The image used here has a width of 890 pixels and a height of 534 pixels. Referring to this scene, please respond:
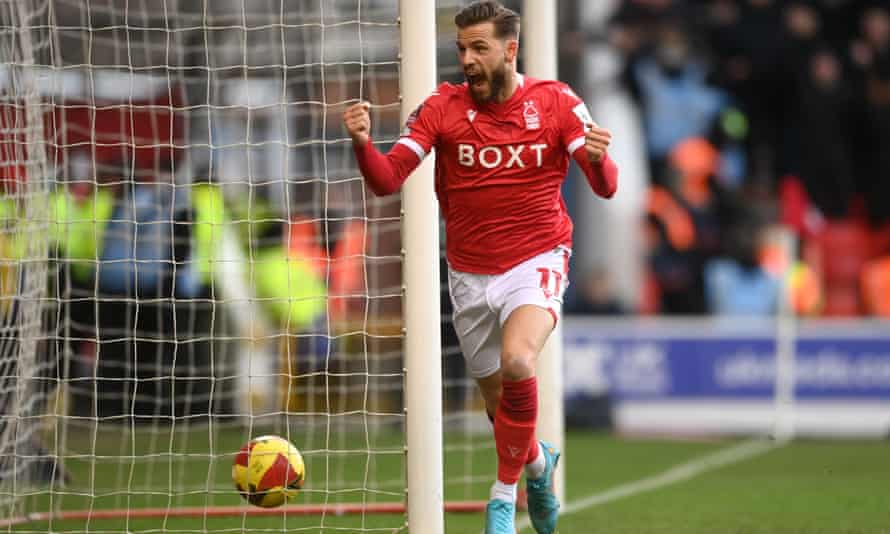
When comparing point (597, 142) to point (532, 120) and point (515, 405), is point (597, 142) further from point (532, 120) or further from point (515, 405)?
point (515, 405)

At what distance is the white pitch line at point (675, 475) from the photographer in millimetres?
9398

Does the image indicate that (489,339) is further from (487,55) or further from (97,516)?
(97,516)

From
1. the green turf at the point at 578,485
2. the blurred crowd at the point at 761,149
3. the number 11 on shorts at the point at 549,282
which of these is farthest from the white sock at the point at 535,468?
the blurred crowd at the point at 761,149

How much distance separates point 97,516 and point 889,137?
33.3 feet

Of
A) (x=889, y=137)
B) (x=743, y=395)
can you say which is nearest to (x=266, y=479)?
(x=743, y=395)

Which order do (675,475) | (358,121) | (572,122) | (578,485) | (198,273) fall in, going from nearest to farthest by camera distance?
(358,121)
(572,122)
(578,485)
(675,475)
(198,273)

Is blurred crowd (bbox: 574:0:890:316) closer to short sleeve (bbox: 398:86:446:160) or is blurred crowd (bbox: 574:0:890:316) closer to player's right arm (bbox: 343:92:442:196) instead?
short sleeve (bbox: 398:86:446:160)

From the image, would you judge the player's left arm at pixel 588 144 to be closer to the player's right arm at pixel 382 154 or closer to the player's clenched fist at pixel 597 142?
the player's clenched fist at pixel 597 142

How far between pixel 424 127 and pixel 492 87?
327mm

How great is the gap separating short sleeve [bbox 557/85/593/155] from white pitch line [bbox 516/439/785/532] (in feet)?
7.06

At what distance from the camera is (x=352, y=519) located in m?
8.74

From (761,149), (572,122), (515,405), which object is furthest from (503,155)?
(761,149)

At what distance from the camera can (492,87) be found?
690cm

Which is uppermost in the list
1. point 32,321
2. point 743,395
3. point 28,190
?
point 28,190
